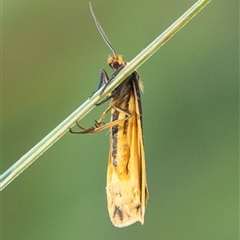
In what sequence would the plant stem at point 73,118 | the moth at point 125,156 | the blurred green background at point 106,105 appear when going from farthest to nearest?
the blurred green background at point 106,105, the moth at point 125,156, the plant stem at point 73,118

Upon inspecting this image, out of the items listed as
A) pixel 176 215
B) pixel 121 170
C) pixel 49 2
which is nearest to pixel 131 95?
pixel 121 170

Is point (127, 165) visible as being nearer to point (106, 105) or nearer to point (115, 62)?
point (115, 62)

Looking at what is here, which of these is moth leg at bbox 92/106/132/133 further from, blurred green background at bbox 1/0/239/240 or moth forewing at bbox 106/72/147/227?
blurred green background at bbox 1/0/239/240

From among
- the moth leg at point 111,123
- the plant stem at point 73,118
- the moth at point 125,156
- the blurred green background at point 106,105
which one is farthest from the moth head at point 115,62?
the blurred green background at point 106,105

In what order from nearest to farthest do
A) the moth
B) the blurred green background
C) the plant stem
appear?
the plant stem
the moth
the blurred green background

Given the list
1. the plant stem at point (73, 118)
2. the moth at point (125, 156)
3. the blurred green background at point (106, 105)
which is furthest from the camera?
the blurred green background at point (106, 105)

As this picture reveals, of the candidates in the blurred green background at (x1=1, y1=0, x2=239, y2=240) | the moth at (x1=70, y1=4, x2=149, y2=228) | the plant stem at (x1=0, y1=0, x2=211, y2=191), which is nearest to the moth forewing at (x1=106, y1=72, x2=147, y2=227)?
the moth at (x1=70, y1=4, x2=149, y2=228)

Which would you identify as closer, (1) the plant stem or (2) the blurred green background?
(1) the plant stem

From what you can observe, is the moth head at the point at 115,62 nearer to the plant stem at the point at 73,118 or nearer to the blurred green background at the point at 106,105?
the plant stem at the point at 73,118
